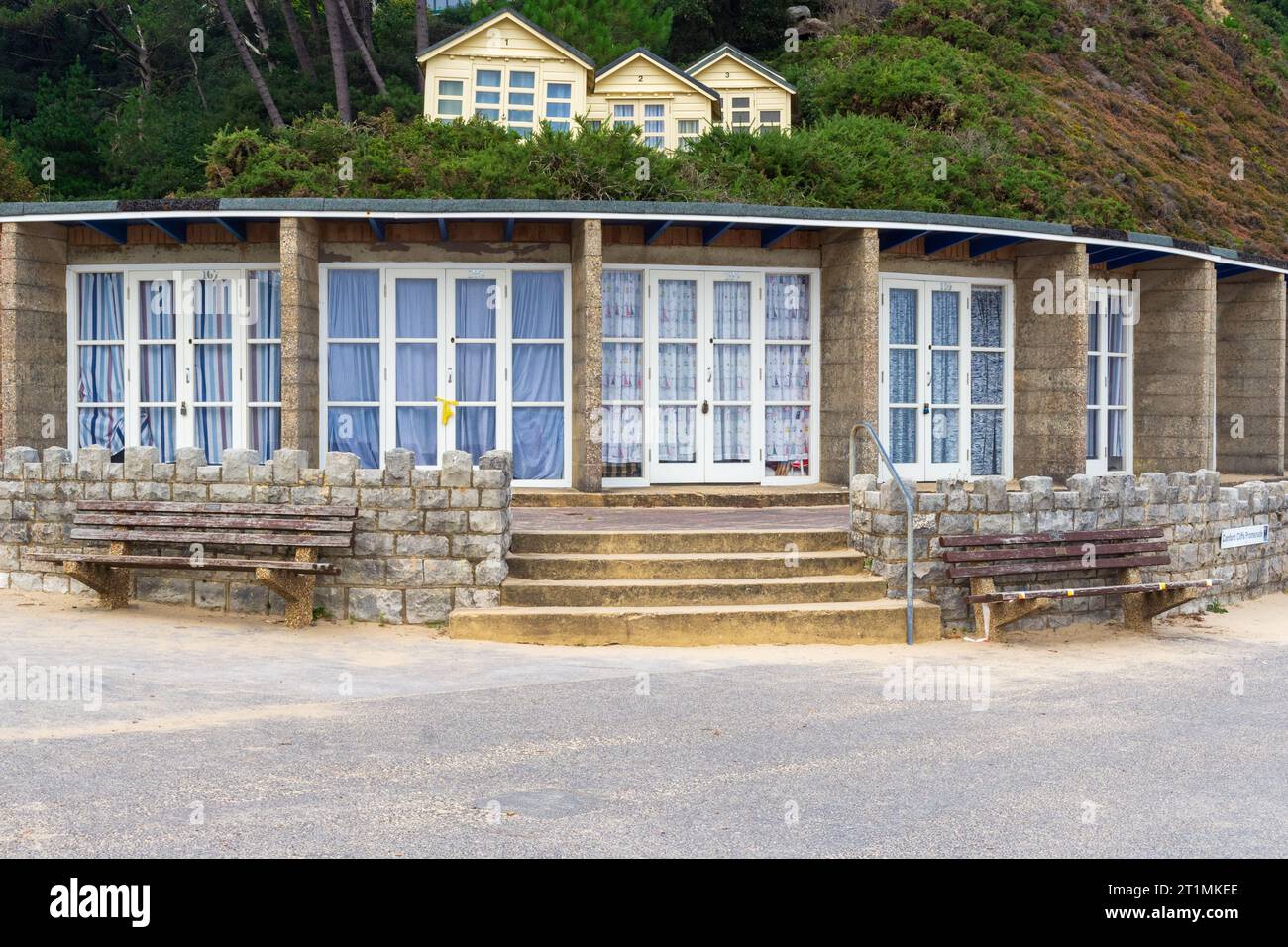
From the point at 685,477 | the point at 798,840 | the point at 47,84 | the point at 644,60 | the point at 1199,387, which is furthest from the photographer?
the point at 47,84

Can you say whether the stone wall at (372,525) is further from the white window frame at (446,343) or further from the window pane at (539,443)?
the window pane at (539,443)

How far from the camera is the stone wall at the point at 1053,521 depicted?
11.2m

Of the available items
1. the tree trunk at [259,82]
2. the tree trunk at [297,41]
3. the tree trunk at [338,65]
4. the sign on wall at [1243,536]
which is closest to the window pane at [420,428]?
the sign on wall at [1243,536]

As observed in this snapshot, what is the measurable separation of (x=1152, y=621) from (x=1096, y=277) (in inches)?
280

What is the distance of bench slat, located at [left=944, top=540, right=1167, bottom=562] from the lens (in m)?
11.1

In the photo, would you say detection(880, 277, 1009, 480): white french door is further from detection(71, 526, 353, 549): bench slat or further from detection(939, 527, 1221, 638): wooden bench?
detection(71, 526, 353, 549): bench slat

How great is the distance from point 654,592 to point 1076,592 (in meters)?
3.48

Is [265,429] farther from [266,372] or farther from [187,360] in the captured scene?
[187,360]

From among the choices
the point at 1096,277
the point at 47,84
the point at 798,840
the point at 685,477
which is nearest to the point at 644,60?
the point at 1096,277

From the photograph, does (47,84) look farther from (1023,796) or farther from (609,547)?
(1023,796)

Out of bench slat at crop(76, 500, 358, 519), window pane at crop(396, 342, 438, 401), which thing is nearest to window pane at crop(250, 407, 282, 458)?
window pane at crop(396, 342, 438, 401)

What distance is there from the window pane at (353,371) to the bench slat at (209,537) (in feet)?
15.2

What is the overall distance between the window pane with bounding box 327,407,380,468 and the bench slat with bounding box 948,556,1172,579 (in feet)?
23.7

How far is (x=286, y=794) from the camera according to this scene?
6.27 metres
